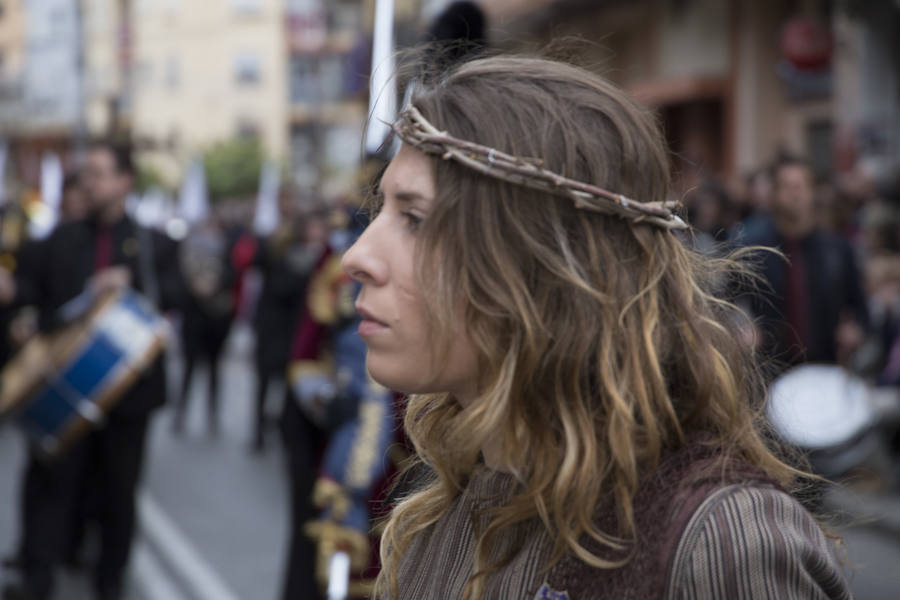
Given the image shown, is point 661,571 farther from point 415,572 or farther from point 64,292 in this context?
point 64,292

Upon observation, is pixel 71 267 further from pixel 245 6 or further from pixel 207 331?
pixel 245 6

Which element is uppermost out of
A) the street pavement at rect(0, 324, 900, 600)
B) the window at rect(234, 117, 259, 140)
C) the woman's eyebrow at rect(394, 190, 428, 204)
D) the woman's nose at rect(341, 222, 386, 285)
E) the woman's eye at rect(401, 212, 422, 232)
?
the woman's eyebrow at rect(394, 190, 428, 204)

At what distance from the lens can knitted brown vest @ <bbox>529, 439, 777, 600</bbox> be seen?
1.22m

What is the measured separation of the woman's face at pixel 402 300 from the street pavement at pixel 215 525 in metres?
2.75

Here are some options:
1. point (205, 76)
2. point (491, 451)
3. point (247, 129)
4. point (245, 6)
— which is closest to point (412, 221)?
point (491, 451)

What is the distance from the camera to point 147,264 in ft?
19.1

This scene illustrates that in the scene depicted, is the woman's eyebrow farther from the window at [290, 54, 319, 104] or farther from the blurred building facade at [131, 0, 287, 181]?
the window at [290, 54, 319, 104]

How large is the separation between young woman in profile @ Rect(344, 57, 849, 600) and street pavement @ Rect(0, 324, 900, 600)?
8.72 feet

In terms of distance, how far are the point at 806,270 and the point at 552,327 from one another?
14.9ft

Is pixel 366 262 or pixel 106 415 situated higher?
pixel 366 262

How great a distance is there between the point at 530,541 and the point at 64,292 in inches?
184

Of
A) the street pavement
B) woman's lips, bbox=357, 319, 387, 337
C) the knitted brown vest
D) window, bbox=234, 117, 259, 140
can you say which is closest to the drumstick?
the street pavement

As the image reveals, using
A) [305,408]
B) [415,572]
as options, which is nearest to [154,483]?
[305,408]

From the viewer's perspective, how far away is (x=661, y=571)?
1.22 m
